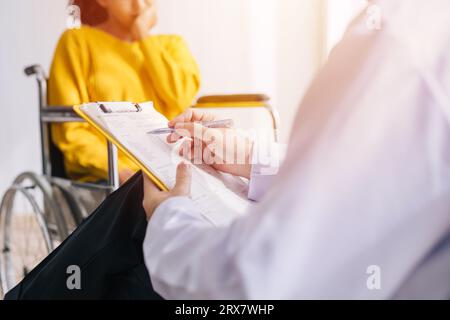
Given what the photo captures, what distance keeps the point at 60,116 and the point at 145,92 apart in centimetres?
36

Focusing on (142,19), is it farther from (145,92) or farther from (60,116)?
(60,116)

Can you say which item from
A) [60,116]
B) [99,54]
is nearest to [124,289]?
[60,116]

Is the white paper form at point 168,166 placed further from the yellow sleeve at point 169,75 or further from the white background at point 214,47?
the white background at point 214,47

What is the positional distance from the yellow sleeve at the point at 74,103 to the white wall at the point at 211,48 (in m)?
0.83

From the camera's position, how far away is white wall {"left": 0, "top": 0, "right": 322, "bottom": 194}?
7.05 feet

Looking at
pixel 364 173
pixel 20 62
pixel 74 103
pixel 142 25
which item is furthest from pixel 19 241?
pixel 364 173

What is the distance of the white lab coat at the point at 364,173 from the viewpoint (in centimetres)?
31

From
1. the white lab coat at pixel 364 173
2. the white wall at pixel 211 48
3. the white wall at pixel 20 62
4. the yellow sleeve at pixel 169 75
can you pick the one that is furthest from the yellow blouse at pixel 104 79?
the white lab coat at pixel 364 173

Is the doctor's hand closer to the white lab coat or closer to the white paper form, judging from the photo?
the white paper form

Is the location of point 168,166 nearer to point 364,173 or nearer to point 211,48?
point 364,173

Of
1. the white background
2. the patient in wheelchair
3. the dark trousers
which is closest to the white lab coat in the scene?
the dark trousers

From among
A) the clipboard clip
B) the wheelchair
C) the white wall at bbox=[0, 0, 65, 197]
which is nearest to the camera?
the clipboard clip

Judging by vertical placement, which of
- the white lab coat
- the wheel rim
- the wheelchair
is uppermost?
the white lab coat

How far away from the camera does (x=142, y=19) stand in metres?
1.63
